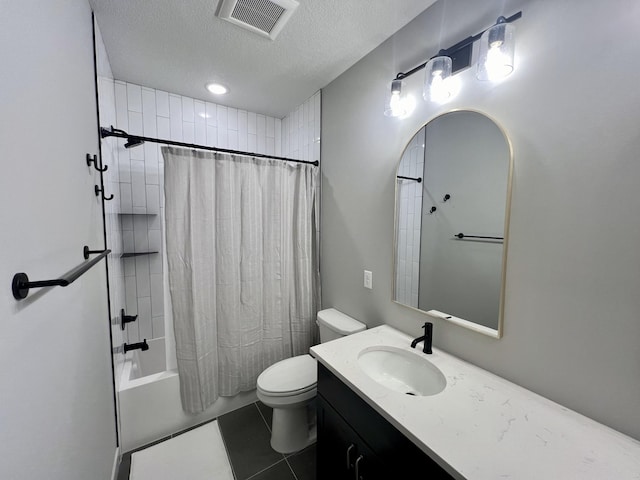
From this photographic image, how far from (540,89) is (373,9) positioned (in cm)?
87

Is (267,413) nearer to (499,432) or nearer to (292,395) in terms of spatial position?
(292,395)

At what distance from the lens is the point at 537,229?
36.2 inches

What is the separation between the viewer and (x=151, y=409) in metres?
1.65

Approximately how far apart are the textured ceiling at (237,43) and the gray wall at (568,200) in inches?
13.7

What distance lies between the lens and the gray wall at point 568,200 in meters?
0.75

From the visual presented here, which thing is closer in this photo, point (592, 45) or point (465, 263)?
point (592, 45)

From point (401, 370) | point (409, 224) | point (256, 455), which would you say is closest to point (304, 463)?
point (256, 455)

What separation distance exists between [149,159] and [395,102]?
1961 mm

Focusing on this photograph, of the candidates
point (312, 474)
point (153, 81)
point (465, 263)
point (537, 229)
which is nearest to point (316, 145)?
point (153, 81)

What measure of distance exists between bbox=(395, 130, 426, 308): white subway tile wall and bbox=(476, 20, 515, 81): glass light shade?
0.37 metres

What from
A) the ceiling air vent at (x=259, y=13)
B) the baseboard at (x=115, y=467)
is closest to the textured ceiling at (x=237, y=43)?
the ceiling air vent at (x=259, y=13)

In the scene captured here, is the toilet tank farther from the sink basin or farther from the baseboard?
the baseboard

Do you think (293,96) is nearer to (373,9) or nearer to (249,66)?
(249,66)

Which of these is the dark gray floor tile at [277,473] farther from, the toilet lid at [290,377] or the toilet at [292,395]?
the toilet lid at [290,377]
